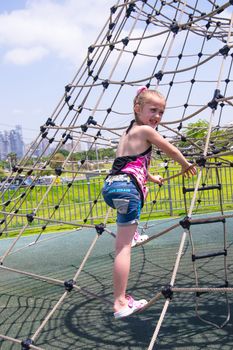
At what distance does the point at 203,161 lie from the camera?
2.21 meters

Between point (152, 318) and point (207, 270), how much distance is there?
1.15m

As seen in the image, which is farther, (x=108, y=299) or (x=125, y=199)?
(x=108, y=299)

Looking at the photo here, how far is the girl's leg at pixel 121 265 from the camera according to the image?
2.07 metres

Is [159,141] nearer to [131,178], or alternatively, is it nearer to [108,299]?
[131,178]

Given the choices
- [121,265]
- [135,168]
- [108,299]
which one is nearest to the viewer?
[121,265]

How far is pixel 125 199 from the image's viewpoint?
6.95 ft

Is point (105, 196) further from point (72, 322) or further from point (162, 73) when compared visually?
point (162, 73)

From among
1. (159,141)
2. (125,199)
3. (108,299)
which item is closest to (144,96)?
(159,141)

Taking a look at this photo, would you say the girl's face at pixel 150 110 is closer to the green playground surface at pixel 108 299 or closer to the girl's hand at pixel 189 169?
the girl's hand at pixel 189 169

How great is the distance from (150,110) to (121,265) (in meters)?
0.74

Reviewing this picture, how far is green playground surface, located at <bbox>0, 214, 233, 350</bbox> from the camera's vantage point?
7.84 feet

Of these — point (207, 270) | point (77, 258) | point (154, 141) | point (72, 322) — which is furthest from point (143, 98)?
point (77, 258)

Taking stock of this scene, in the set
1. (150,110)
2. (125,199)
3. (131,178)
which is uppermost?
(150,110)

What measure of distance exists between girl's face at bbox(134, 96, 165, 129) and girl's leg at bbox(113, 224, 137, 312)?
1.68 feet
